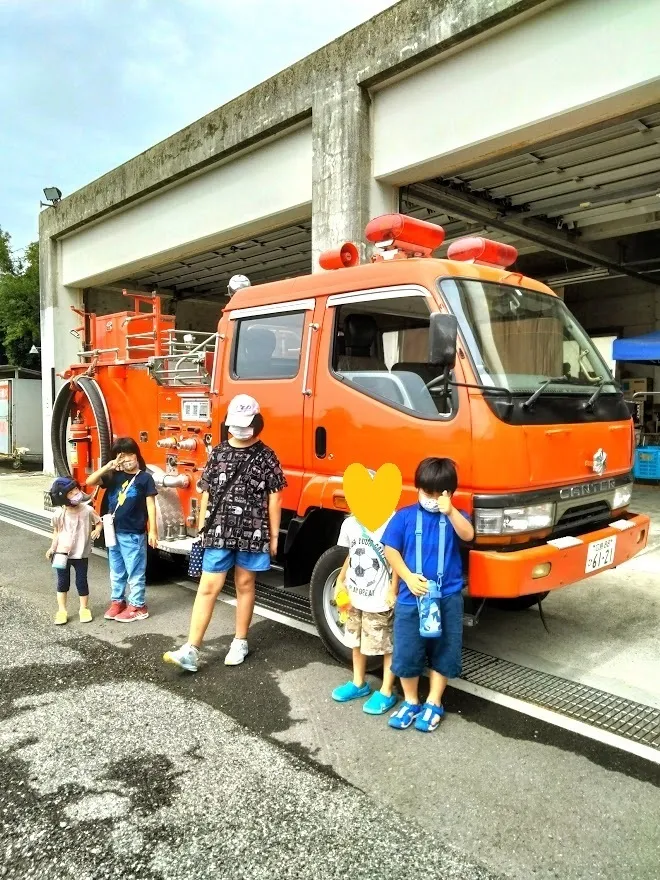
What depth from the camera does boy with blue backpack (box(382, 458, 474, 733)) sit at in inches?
129

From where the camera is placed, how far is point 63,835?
2.48 m

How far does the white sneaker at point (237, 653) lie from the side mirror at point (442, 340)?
83.6 inches

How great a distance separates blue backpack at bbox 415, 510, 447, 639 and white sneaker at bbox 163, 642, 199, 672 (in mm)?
1430

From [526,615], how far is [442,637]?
201 centimetres

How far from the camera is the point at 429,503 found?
3.29 m

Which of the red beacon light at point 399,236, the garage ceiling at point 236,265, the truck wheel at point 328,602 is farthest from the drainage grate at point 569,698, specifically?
the garage ceiling at point 236,265

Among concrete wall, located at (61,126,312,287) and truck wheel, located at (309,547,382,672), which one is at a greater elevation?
concrete wall, located at (61,126,312,287)

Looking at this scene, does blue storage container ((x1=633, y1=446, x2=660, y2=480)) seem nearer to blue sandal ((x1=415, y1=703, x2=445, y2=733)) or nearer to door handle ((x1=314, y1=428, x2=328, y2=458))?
door handle ((x1=314, y1=428, x2=328, y2=458))

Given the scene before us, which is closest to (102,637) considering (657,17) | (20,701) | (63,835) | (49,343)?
(20,701)

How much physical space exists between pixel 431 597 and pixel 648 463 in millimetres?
10435

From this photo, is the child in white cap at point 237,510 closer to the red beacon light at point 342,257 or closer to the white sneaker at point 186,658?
the white sneaker at point 186,658

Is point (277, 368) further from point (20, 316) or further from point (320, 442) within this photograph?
point (20, 316)

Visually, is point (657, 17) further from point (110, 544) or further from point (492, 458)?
point (110, 544)

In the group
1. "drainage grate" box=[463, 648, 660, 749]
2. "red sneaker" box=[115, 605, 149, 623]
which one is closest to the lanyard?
"drainage grate" box=[463, 648, 660, 749]
